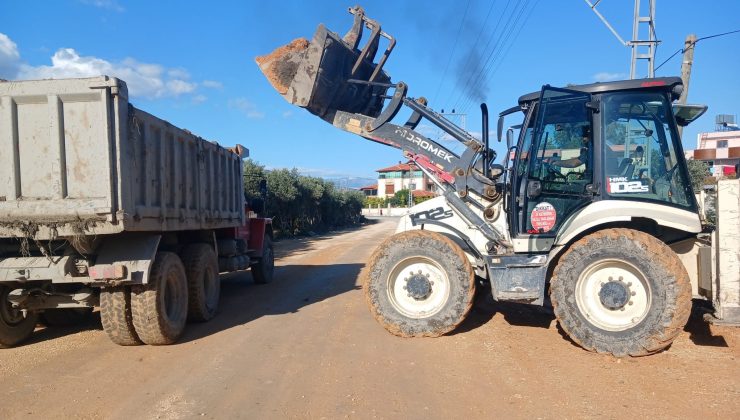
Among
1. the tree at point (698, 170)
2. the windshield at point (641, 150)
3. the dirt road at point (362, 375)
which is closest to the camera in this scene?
the dirt road at point (362, 375)

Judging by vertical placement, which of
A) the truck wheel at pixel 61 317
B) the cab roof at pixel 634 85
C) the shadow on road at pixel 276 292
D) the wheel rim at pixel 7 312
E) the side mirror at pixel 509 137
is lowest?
the shadow on road at pixel 276 292

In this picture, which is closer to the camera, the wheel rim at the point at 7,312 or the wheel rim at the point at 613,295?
the wheel rim at the point at 613,295

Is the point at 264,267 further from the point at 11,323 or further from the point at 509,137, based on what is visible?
the point at 509,137

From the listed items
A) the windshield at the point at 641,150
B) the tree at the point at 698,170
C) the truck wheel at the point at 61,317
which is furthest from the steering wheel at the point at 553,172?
the tree at the point at 698,170

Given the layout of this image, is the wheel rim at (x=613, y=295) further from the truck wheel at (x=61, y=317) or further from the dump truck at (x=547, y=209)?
the truck wheel at (x=61, y=317)

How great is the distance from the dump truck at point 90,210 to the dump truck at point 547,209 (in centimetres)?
205

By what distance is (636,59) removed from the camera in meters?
14.2

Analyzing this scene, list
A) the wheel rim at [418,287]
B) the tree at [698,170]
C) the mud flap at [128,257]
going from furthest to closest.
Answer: the tree at [698,170] < the wheel rim at [418,287] < the mud flap at [128,257]

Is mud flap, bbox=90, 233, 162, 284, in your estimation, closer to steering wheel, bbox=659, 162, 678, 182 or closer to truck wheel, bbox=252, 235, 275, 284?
truck wheel, bbox=252, 235, 275, 284

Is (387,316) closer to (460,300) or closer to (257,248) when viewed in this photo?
(460,300)

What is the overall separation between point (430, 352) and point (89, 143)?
4.31m

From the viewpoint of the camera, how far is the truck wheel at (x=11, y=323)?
619cm

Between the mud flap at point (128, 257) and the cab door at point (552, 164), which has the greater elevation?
the cab door at point (552, 164)

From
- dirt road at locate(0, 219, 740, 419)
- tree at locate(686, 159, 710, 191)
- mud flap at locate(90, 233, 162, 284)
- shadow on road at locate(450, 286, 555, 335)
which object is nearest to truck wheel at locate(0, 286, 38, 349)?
dirt road at locate(0, 219, 740, 419)
